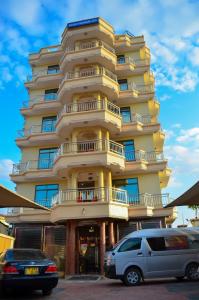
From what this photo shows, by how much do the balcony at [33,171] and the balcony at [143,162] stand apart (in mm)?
5938

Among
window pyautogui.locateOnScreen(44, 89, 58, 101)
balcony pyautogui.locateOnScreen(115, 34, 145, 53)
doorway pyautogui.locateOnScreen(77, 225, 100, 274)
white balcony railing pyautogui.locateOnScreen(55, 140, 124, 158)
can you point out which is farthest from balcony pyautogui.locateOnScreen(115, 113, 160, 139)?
balcony pyautogui.locateOnScreen(115, 34, 145, 53)

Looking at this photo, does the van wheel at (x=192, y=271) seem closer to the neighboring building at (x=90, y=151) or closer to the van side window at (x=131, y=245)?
the van side window at (x=131, y=245)

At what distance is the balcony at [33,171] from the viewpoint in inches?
846

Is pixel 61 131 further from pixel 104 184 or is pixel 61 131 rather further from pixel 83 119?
pixel 104 184

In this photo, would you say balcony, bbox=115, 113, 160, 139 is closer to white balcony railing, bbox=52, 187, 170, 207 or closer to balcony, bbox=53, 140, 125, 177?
balcony, bbox=53, 140, 125, 177

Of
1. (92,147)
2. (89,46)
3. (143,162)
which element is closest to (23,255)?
(92,147)

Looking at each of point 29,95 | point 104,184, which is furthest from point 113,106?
point 29,95

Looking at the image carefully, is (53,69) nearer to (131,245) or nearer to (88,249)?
(88,249)

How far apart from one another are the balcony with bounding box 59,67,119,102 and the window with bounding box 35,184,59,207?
7248mm

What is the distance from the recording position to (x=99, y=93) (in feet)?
72.0

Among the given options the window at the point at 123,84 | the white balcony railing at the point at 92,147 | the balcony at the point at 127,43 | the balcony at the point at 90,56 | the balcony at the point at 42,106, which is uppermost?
the balcony at the point at 127,43

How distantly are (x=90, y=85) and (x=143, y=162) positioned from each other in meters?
7.11

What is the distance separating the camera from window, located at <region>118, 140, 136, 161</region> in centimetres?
2134

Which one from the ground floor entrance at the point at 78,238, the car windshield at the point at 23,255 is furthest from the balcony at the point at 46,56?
the car windshield at the point at 23,255
